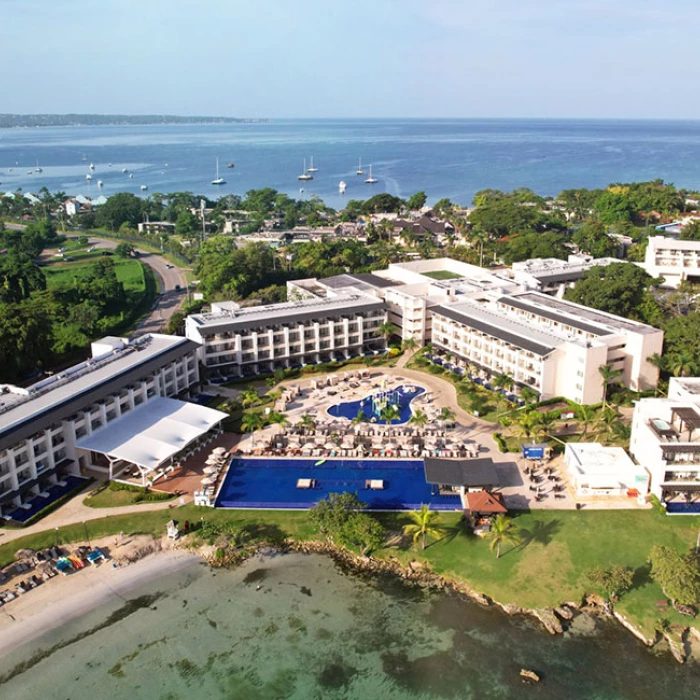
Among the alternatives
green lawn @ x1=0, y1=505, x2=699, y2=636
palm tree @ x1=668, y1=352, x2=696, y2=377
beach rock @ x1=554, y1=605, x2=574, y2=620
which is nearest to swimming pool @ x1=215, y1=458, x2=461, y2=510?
green lawn @ x1=0, y1=505, x2=699, y2=636

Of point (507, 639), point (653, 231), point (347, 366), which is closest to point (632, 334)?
point (347, 366)

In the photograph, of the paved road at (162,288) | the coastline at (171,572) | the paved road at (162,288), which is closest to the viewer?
the coastline at (171,572)

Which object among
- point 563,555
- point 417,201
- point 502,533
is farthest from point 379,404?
point 417,201

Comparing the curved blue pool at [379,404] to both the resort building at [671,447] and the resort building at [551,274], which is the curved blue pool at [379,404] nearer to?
the resort building at [671,447]

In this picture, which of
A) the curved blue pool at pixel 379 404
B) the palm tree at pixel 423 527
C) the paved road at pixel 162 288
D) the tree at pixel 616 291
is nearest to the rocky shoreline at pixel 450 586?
the palm tree at pixel 423 527

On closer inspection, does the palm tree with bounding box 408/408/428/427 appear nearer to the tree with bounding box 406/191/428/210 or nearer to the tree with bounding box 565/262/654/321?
the tree with bounding box 565/262/654/321
